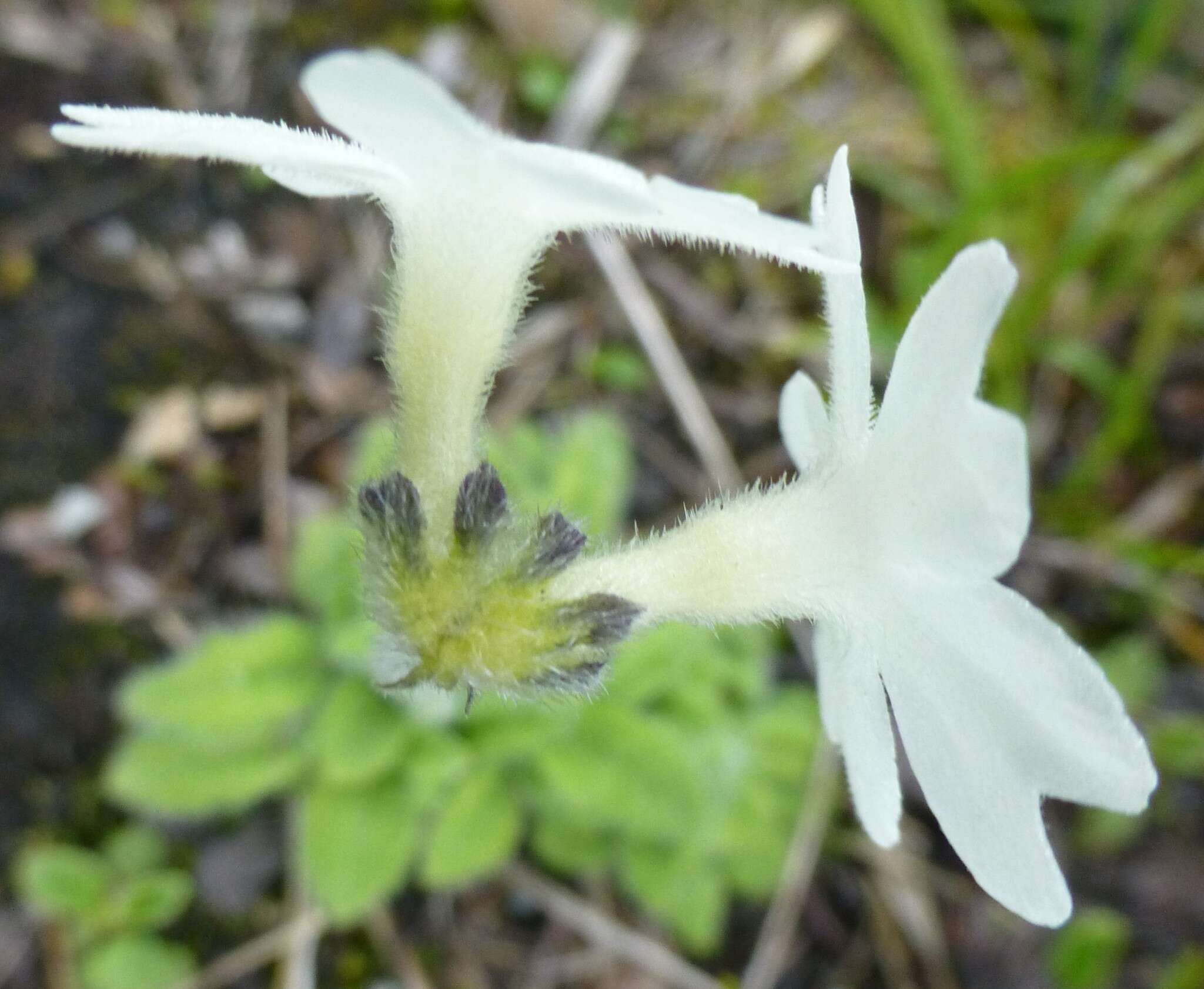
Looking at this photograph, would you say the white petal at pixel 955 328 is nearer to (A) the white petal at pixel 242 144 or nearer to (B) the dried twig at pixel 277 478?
(A) the white petal at pixel 242 144

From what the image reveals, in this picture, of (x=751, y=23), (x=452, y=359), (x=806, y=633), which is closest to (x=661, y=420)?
(x=806, y=633)

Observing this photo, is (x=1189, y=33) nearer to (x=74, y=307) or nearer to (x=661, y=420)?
(x=661, y=420)

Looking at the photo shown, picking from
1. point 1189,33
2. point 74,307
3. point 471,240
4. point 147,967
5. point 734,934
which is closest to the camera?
point 471,240

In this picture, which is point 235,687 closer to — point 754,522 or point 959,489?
point 754,522

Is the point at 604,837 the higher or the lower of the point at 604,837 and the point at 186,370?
the lower

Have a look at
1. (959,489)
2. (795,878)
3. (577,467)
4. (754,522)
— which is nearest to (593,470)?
(577,467)

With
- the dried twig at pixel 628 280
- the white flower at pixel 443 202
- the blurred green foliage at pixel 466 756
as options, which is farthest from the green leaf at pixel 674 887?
the white flower at pixel 443 202

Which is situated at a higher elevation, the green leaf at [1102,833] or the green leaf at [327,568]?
A: the green leaf at [327,568]
